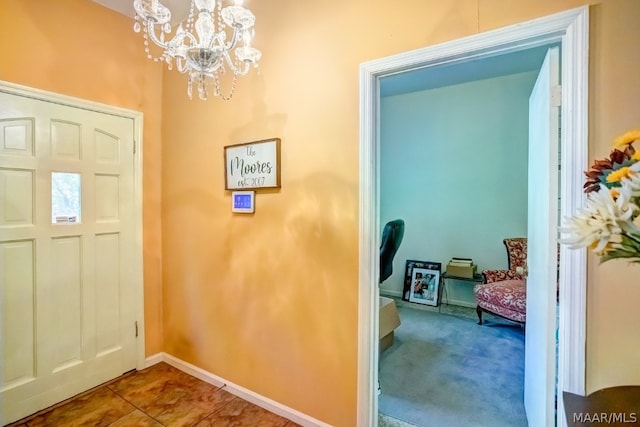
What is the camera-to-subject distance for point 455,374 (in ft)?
8.27

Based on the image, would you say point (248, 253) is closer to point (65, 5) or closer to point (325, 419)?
point (325, 419)

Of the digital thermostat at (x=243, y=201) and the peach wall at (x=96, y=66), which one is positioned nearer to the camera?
the peach wall at (x=96, y=66)

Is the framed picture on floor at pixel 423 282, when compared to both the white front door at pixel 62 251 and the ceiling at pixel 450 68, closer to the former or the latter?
the ceiling at pixel 450 68

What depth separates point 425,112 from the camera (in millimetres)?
4297

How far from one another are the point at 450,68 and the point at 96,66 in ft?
10.1

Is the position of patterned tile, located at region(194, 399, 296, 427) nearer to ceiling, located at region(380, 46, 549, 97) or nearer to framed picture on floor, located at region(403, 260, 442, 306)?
ceiling, located at region(380, 46, 549, 97)

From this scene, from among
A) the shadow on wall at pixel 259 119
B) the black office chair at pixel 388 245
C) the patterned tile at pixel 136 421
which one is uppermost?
the shadow on wall at pixel 259 119

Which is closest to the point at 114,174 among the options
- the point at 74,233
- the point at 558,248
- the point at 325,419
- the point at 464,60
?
the point at 74,233

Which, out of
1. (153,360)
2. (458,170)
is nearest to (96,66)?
(153,360)

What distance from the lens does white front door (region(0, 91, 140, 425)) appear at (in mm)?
1909

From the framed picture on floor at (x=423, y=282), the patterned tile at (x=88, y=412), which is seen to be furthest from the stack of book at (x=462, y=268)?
the patterned tile at (x=88, y=412)

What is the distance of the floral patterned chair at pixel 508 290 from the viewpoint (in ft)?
9.49

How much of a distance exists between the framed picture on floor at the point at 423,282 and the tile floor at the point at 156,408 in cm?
272

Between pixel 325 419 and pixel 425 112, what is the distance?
12.8 ft
